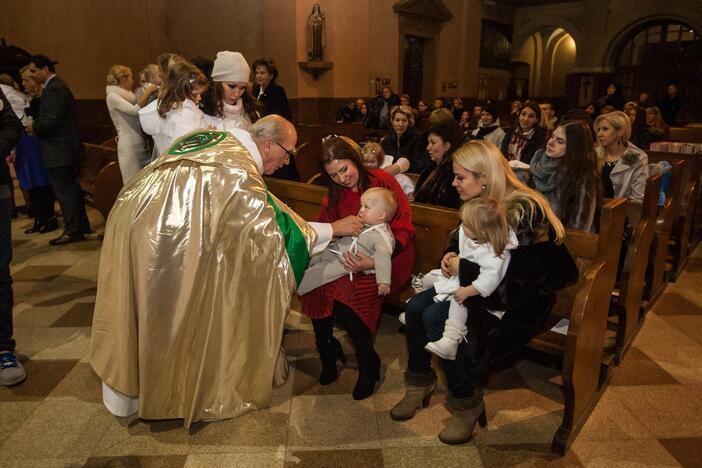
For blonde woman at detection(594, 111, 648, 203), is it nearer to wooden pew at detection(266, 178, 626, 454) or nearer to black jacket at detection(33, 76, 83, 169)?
wooden pew at detection(266, 178, 626, 454)

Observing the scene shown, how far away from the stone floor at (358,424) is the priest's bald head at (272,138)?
1231 millimetres

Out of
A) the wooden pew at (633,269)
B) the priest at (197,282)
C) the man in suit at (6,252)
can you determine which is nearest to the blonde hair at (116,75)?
the man in suit at (6,252)

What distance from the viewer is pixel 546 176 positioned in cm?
301

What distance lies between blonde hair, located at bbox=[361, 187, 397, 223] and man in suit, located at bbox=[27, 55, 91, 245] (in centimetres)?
385

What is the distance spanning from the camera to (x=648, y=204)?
2.96 m

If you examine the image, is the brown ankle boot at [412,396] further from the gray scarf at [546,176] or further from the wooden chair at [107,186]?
the wooden chair at [107,186]

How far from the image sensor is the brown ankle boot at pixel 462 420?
7.51 feet

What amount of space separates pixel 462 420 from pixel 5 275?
2463 millimetres

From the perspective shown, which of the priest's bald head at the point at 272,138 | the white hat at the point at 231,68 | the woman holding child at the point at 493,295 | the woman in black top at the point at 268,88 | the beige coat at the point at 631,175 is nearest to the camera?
the woman holding child at the point at 493,295

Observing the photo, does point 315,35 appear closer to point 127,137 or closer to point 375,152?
point 127,137

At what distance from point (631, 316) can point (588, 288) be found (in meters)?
1.25

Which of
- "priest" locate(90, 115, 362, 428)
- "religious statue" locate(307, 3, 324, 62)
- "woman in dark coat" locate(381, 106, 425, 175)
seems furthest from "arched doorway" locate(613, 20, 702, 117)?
"priest" locate(90, 115, 362, 428)

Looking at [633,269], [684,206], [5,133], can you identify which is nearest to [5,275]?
[5,133]

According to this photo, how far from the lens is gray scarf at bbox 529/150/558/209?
115 inches
